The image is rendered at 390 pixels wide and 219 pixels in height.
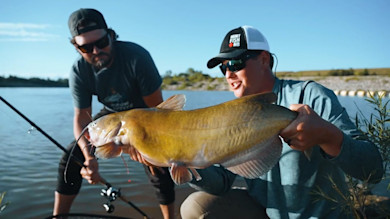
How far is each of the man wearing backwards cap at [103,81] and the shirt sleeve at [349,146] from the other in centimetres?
215

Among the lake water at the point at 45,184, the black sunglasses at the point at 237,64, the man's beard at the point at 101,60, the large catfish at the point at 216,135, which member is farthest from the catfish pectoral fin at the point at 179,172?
the lake water at the point at 45,184

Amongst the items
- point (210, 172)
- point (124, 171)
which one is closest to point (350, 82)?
point (124, 171)

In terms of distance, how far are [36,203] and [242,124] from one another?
467 cm

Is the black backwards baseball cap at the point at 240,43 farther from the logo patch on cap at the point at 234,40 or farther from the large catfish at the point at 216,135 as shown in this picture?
the large catfish at the point at 216,135

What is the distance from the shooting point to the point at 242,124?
1833 mm

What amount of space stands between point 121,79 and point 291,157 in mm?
2450

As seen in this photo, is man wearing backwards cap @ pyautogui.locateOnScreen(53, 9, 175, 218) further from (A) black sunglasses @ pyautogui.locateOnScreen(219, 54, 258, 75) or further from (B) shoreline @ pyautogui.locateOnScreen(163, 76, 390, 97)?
(B) shoreline @ pyautogui.locateOnScreen(163, 76, 390, 97)

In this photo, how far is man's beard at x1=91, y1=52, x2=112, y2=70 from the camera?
3803 mm

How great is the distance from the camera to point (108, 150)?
2.12 m

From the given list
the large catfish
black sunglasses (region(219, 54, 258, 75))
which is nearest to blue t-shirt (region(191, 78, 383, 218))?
black sunglasses (region(219, 54, 258, 75))

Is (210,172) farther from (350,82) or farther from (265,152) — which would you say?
(350,82)

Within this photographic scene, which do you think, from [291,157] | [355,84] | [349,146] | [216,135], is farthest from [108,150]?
[355,84]

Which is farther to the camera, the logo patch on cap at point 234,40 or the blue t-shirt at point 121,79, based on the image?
the blue t-shirt at point 121,79

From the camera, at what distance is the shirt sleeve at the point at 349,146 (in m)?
1.89
